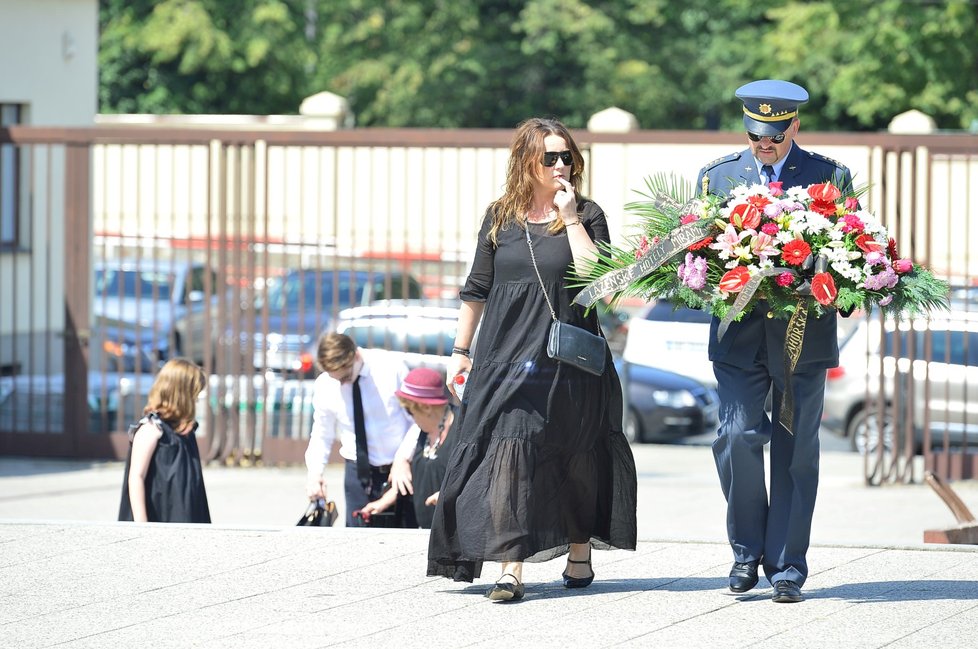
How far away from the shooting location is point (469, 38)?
38594 mm

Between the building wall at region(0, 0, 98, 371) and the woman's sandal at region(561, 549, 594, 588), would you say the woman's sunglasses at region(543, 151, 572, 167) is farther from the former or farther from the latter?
the building wall at region(0, 0, 98, 371)

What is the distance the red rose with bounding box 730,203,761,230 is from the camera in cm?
552

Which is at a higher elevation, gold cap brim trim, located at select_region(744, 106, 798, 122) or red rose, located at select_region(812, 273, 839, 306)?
gold cap brim trim, located at select_region(744, 106, 798, 122)

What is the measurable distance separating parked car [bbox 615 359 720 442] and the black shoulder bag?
31.7 ft

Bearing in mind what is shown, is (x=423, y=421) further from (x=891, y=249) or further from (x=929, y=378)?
(x=929, y=378)

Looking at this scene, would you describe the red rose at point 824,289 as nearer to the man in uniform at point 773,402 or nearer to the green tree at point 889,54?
the man in uniform at point 773,402

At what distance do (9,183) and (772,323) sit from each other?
1203 centimetres

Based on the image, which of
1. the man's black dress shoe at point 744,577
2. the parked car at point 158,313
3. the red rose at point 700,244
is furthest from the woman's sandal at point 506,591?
the parked car at point 158,313

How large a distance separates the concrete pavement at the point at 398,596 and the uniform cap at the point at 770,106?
1.69 metres

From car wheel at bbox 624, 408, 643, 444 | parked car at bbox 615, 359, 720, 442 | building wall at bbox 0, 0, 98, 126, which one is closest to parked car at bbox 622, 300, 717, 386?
parked car at bbox 615, 359, 720, 442

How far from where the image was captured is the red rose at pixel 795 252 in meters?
5.47

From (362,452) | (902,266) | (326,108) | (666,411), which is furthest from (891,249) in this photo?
(326,108)

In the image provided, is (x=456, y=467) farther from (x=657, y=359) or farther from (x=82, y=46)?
(x=82, y=46)

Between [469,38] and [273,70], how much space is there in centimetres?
507
